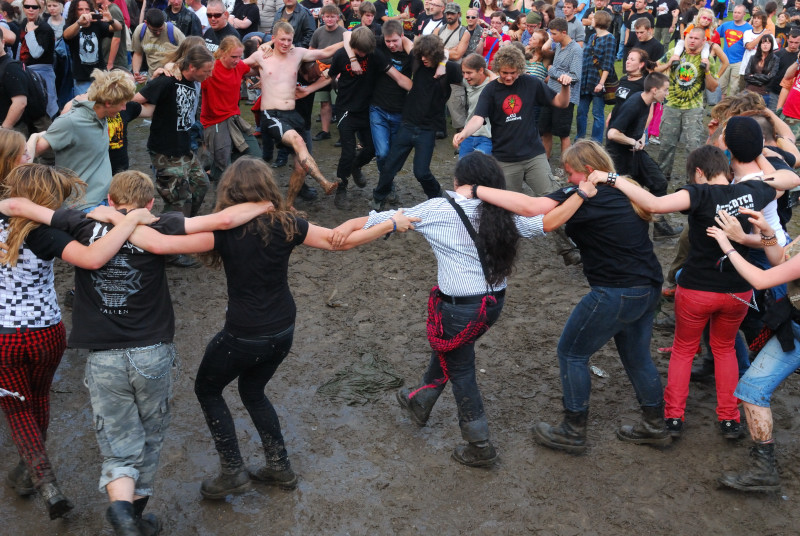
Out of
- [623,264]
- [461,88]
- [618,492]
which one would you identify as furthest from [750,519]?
[461,88]

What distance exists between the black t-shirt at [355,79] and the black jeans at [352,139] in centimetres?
9

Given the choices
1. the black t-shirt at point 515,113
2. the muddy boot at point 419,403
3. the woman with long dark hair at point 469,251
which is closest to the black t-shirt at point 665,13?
the black t-shirt at point 515,113

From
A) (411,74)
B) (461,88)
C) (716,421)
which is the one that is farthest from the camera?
(461,88)

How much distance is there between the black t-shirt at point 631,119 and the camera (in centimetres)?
780

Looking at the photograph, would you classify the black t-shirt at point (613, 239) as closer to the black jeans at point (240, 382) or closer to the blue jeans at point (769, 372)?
the blue jeans at point (769, 372)

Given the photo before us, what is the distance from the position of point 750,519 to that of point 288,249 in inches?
117

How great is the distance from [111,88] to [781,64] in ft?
31.8

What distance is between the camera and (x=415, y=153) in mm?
8391

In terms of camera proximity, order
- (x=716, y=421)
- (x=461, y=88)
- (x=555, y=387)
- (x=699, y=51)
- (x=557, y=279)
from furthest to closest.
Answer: (x=461, y=88) → (x=699, y=51) → (x=557, y=279) → (x=555, y=387) → (x=716, y=421)

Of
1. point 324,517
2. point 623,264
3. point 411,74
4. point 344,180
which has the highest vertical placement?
point 623,264

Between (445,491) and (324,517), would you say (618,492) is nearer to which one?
(445,491)

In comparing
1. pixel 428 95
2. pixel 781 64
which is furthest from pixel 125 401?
pixel 781 64

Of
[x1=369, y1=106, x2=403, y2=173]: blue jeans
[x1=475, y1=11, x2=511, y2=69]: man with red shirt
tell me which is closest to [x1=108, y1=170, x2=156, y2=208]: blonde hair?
[x1=369, y1=106, x2=403, y2=173]: blue jeans

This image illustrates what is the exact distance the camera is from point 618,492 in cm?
453
